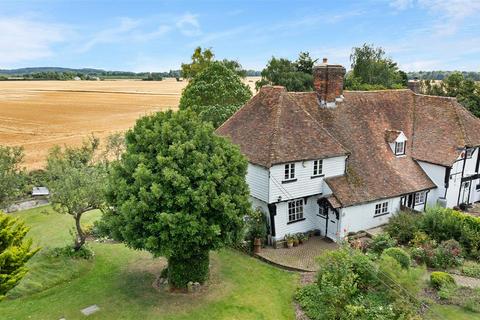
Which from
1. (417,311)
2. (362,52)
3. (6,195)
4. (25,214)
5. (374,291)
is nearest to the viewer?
(417,311)

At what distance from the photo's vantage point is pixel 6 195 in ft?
87.3

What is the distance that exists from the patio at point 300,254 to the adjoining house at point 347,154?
0.84 meters

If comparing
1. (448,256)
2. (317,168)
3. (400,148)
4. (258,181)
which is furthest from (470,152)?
(258,181)

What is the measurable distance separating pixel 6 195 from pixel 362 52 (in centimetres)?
5933

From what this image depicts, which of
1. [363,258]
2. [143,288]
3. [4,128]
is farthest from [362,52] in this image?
[4,128]

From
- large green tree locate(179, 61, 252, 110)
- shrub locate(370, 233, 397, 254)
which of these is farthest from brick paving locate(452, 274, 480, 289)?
large green tree locate(179, 61, 252, 110)

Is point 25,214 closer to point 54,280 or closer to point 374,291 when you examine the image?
point 54,280

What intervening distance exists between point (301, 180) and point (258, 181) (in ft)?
9.29

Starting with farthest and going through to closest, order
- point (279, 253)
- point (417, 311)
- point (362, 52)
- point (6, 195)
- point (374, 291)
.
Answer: point (362, 52), point (6, 195), point (279, 253), point (374, 291), point (417, 311)

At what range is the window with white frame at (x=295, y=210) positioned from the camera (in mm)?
24641

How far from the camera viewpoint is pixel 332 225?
25.0 metres

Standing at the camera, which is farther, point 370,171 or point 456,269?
point 370,171

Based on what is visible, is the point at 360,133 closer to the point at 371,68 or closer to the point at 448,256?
the point at 448,256

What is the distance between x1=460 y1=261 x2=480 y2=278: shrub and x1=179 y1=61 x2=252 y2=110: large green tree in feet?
78.8
